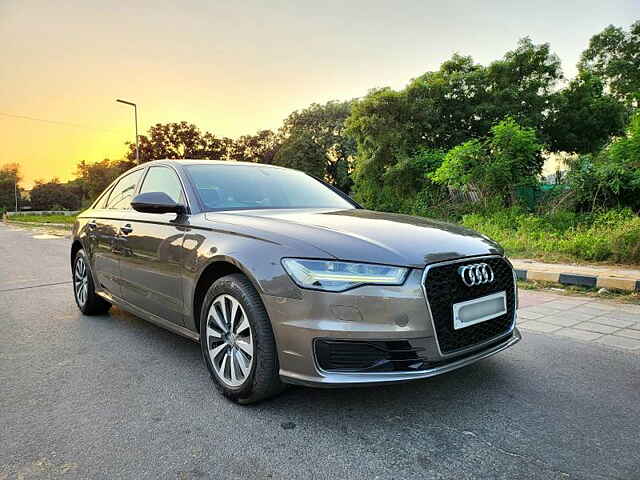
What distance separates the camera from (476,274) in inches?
94.3

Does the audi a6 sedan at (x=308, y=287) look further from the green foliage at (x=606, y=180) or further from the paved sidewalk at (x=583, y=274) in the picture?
the green foliage at (x=606, y=180)

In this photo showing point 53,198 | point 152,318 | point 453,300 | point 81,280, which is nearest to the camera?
point 453,300

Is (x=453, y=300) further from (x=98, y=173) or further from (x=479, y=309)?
(x=98, y=173)

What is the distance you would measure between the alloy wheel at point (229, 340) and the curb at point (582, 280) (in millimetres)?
5319

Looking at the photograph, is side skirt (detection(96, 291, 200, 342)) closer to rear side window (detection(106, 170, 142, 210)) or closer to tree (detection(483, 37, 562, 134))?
rear side window (detection(106, 170, 142, 210))

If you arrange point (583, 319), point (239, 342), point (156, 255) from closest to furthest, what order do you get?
point (239, 342) < point (156, 255) < point (583, 319)

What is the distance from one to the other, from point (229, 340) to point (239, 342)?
0.35 ft

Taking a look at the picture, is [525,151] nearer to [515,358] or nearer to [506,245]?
[506,245]

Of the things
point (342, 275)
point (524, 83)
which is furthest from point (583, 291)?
point (524, 83)

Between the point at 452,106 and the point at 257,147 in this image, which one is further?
the point at 257,147

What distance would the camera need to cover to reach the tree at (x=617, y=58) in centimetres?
2548

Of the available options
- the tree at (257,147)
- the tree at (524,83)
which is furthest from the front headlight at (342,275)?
the tree at (257,147)

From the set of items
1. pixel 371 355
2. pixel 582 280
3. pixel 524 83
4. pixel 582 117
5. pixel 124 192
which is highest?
pixel 524 83

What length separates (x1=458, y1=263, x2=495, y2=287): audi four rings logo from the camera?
2.33 metres
